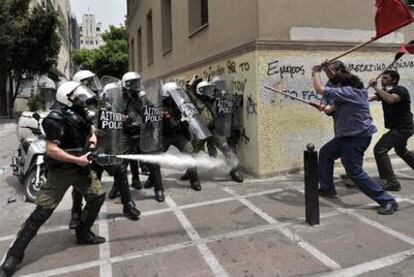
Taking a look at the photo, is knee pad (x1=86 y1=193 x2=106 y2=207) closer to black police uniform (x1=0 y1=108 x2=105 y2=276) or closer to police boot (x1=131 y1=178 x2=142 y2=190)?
black police uniform (x1=0 y1=108 x2=105 y2=276)

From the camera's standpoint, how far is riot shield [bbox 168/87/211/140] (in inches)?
279

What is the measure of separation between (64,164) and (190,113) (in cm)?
293

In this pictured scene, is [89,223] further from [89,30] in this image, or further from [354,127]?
[89,30]

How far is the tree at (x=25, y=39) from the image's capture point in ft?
75.2

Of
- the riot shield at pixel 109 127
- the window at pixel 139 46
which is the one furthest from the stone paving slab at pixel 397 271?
the window at pixel 139 46

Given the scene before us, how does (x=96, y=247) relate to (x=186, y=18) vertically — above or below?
below

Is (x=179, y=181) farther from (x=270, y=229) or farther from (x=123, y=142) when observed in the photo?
(x=270, y=229)

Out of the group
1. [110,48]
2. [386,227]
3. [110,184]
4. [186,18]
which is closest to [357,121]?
[386,227]

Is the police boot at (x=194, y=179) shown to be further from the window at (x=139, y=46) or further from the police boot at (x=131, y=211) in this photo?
the window at (x=139, y=46)

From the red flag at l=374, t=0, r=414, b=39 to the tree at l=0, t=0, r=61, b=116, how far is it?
792 inches

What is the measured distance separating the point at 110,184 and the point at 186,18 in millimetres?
5495

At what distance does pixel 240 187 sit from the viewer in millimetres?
7176

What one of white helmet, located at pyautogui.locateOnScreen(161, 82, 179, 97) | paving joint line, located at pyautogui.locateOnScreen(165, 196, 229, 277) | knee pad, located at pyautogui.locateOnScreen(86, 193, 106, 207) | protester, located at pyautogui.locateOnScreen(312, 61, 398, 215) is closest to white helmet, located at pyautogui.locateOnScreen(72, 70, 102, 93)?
white helmet, located at pyautogui.locateOnScreen(161, 82, 179, 97)

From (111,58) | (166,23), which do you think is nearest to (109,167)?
(166,23)
